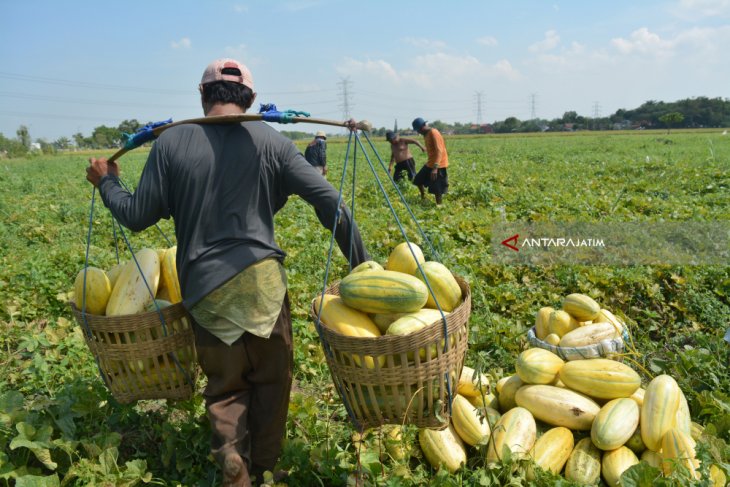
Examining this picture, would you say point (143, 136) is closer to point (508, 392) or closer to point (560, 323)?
point (508, 392)

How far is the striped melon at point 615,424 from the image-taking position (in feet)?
8.89

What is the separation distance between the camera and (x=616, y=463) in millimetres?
2660

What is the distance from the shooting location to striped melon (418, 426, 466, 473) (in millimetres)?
2781

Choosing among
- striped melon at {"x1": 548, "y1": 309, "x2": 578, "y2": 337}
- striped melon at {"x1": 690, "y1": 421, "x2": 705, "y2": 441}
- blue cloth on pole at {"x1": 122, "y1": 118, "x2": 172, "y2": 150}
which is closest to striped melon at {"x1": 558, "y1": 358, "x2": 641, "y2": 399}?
striped melon at {"x1": 690, "y1": 421, "x2": 705, "y2": 441}

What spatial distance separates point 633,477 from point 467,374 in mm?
1148

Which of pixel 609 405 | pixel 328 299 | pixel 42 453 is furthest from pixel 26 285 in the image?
pixel 609 405

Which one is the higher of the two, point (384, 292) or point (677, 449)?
point (384, 292)

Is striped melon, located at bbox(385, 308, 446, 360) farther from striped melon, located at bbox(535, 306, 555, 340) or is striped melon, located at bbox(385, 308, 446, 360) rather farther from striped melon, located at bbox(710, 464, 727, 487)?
striped melon, located at bbox(535, 306, 555, 340)

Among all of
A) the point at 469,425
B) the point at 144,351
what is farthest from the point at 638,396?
the point at 144,351

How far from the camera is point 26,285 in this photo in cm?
546

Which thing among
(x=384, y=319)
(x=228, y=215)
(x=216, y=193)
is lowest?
(x=384, y=319)

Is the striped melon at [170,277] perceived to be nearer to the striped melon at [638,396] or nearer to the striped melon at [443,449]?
the striped melon at [443,449]

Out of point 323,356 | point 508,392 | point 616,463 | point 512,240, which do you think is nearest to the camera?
point 616,463

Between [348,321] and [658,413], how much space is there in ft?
5.98
